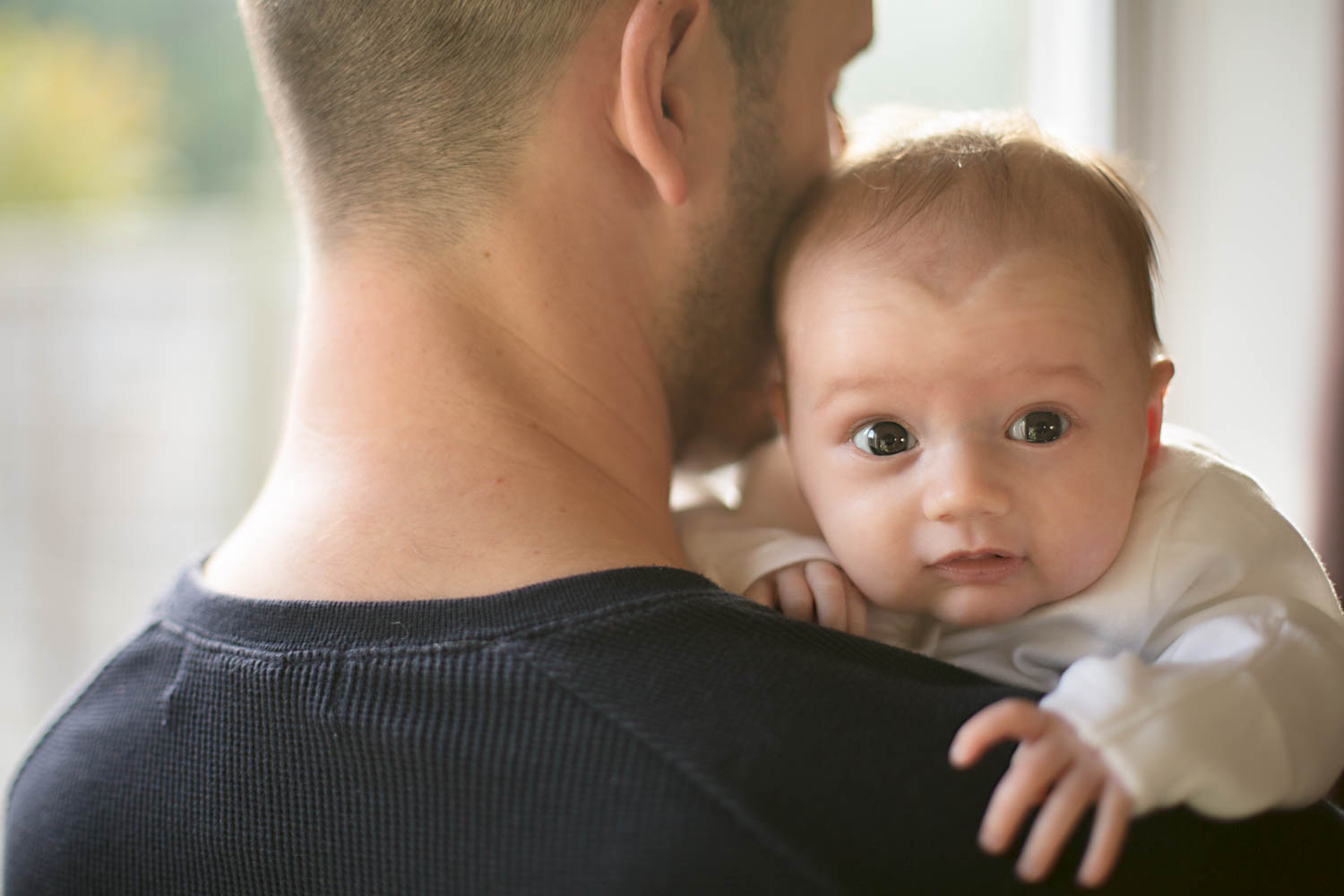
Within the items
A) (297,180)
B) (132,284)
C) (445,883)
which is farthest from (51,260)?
(445,883)

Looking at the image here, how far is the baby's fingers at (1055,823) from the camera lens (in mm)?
673

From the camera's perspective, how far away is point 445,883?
28.4 inches

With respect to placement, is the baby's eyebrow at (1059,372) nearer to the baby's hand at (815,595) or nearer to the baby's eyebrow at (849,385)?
the baby's eyebrow at (849,385)

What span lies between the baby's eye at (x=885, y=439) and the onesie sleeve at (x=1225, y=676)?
24 centimetres

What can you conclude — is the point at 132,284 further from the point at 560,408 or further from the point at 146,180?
Result: the point at 560,408

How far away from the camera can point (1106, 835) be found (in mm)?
673

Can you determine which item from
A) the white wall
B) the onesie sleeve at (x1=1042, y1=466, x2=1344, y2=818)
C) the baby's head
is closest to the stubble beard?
the baby's head

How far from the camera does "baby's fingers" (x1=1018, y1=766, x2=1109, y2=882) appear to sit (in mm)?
673

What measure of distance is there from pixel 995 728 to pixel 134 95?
2.89 meters

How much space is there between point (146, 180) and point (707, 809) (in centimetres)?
283

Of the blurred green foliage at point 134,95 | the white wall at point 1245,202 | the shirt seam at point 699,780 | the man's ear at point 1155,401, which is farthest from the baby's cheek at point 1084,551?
the blurred green foliage at point 134,95

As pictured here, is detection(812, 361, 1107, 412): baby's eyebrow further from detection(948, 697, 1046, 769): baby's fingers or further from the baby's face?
detection(948, 697, 1046, 769): baby's fingers

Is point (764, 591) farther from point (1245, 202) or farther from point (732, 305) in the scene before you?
point (1245, 202)

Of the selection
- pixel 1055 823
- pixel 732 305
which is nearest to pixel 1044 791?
pixel 1055 823
